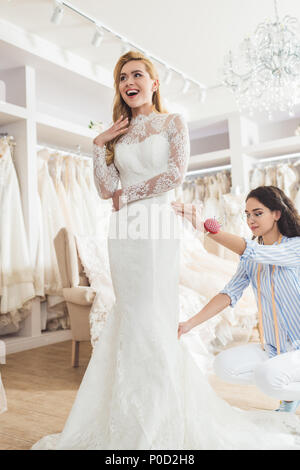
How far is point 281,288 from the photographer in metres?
1.89

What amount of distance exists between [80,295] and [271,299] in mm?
1705

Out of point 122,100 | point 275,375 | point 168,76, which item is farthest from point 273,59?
point 275,375

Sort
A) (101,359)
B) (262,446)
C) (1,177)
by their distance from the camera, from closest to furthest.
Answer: (262,446) < (101,359) < (1,177)

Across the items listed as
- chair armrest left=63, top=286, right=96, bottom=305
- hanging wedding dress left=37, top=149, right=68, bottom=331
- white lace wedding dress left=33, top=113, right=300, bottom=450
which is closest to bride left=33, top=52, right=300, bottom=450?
white lace wedding dress left=33, top=113, right=300, bottom=450

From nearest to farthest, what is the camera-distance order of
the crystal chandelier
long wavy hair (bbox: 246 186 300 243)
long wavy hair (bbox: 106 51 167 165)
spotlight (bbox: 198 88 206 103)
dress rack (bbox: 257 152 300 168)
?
1. long wavy hair (bbox: 106 51 167 165)
2. long wavy hair (bbox: 246 186 300 243)
3. the crystal chandelier
4. spotlight (bbox: 198 88 206 103)
5. dress rack (bbox: 257 152 300 168)

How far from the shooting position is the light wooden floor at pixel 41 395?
2061mm

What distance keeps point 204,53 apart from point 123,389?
4.11m

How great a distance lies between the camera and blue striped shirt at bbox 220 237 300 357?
5.75 feet

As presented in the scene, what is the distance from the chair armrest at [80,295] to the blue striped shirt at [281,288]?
54.7 inches

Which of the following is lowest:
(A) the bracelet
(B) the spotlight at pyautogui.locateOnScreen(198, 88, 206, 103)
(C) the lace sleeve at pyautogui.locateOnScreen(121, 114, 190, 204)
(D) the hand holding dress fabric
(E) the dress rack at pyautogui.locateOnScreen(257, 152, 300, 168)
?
(A) the bracelet

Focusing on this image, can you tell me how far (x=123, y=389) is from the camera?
1580 millimetres

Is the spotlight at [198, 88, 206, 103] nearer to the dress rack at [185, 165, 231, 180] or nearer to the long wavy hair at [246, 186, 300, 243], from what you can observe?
the dress rack at [185, 165, 231, 180]
